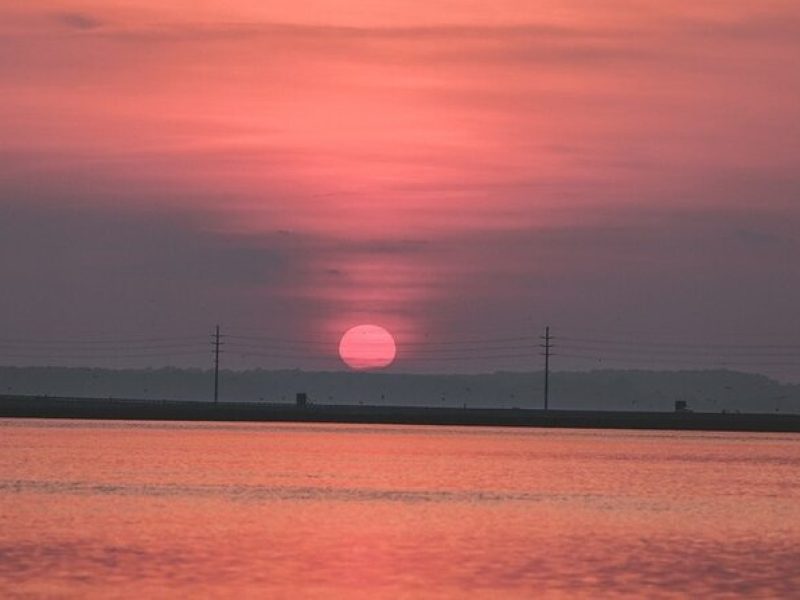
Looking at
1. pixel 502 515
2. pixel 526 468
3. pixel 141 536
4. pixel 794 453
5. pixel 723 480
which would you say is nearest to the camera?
pixel 141 536

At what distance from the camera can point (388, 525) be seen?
2616 inches

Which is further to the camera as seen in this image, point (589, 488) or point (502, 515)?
point (589, 488)

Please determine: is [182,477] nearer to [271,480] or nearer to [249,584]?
[271,480]

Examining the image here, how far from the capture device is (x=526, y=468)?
368 ft

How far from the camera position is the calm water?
49438 millimetres

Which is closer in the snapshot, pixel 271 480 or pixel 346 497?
pixel 346 497

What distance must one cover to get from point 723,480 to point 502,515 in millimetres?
32752

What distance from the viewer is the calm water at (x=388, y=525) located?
49438 millimetres

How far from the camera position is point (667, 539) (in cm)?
6391

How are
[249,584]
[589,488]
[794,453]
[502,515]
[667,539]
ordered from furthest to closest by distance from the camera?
1. [794,453]
2. [589,488]
3. [502,515]
4. [667,539]
5. [249,584]

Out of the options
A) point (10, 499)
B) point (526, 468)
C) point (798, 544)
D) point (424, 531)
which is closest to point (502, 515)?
point (424, 531)

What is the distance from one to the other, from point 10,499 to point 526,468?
44428 millimetres

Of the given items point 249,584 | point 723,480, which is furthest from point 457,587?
point 723,480

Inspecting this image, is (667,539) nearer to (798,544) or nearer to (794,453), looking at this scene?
(798,544)
